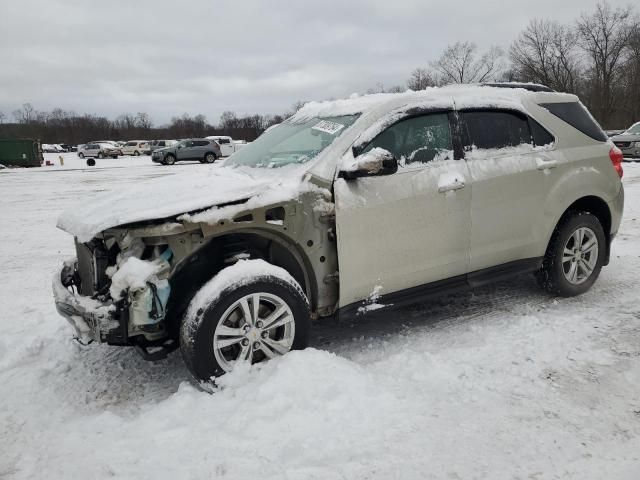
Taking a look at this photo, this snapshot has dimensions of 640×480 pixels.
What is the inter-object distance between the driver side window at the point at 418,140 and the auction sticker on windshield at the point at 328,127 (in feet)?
0.94

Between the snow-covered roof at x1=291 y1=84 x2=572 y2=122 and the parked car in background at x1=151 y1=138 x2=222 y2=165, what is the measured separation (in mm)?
30796

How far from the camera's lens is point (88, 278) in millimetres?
3307

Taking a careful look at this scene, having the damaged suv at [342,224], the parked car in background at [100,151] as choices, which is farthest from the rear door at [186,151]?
the damaged suv at [342,224]

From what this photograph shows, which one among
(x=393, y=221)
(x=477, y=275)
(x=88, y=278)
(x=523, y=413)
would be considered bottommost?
(x=523, y=413)

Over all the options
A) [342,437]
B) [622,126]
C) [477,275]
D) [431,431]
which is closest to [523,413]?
[431,431]

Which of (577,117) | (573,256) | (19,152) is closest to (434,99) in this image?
(577,117)

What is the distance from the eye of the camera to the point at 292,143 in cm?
392

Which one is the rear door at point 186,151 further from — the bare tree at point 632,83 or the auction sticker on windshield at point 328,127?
the bare tree at point 632,83

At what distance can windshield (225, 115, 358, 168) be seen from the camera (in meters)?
3.58

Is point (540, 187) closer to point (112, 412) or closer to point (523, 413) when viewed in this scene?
point (523, 413)

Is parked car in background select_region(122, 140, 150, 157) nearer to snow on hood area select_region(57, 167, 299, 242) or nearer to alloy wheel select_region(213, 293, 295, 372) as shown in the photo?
snow on hood area select_region(57, 167, 299, 242)

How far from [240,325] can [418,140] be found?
1.85 m

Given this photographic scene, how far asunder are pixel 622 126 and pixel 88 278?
55190mm

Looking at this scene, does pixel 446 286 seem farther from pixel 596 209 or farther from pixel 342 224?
pixel 596 209
